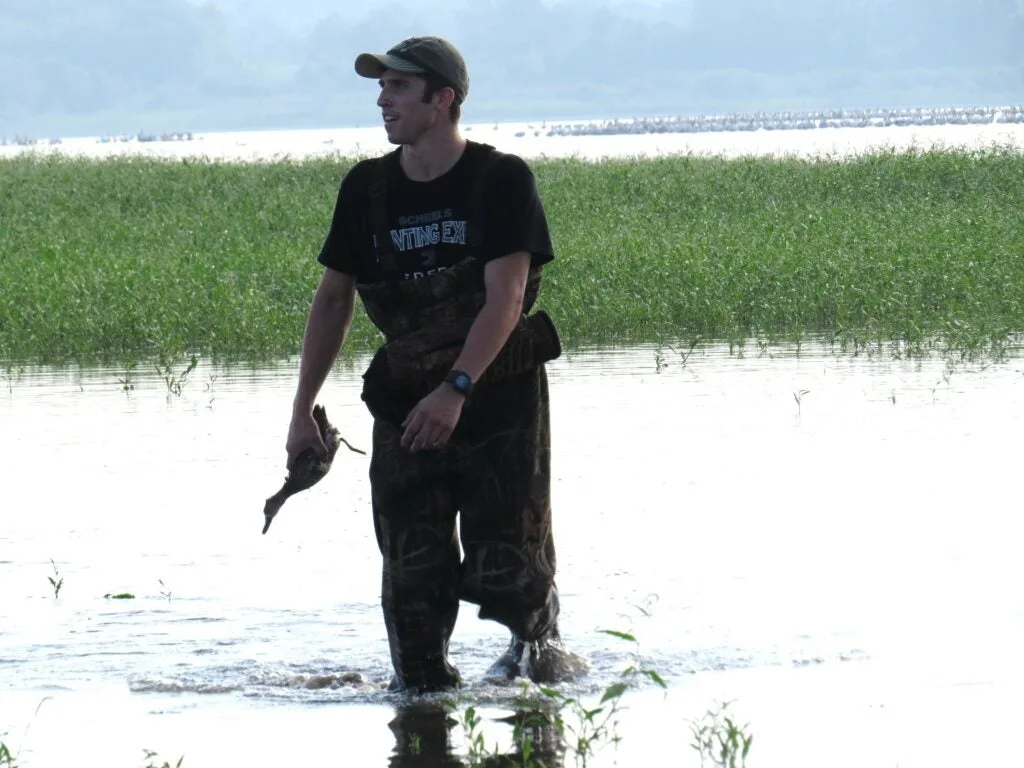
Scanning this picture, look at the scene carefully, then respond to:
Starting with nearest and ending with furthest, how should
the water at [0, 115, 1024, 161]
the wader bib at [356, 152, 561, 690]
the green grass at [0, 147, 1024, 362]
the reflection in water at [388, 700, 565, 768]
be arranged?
the reflection in water at [388, 700, 565, 768] < the wader bib at [356, 152, 561, 690] < the green grass at [0, 147, 1024, 362] < the water at [0, 115, 1024, 161]

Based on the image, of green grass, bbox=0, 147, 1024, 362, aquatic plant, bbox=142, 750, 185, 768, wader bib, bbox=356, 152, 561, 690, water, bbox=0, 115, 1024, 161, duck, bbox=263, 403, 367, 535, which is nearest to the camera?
→ aquatic plant, bbox=142, 750, 185, 768

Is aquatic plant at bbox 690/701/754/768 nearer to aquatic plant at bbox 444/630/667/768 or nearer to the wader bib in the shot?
aquatic plant at bbox 444/630/667/768

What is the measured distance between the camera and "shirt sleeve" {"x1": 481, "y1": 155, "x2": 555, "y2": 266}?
16.6 ft

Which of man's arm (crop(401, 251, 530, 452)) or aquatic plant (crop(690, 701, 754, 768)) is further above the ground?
man's arm (crop(401, 251, 530, 452))

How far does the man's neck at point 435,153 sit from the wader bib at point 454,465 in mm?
103

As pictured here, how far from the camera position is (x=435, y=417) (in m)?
5.01

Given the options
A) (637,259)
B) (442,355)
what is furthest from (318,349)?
(637,259)

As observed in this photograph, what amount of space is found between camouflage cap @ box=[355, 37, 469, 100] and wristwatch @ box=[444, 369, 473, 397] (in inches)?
30.1

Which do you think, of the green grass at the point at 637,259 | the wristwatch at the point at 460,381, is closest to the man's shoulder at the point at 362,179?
the wristwatch at the point at 460,381

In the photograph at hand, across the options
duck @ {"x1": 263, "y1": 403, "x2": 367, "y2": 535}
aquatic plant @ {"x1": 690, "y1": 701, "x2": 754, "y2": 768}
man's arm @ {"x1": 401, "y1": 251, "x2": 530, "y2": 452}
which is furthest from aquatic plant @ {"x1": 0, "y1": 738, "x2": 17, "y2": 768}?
aquatic plant @ {"x1": 690, "y1": 701, "x2": 754, "y2": 768}

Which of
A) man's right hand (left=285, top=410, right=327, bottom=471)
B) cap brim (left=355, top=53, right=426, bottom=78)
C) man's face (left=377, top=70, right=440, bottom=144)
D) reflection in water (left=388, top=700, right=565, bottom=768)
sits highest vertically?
cap brim (left=355, top=53, right=426, bottom=78)

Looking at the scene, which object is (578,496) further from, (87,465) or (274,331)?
(274,331)

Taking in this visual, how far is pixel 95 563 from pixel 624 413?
401 centimetres

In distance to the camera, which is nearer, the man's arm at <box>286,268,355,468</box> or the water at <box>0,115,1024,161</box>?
the man's arm at <box>286,268,355,468</box>
